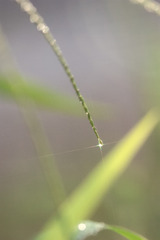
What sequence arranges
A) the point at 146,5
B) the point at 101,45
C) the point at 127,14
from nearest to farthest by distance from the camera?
the point at 146,5 < the point at 127,14 < the point at 101,45

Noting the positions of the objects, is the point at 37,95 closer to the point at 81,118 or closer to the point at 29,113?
the point at 29,113

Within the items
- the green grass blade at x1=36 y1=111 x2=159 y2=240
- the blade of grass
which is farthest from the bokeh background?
the blade of grass

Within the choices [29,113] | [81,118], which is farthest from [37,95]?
[81,118]

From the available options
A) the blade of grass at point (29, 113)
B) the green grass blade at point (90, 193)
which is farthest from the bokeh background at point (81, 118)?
the blade of grass at point (29, 113)

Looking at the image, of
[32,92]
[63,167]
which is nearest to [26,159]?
[63,167]

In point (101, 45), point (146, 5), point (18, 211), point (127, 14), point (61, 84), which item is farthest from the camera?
point (61, 84)

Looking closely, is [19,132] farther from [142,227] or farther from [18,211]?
[142,227]

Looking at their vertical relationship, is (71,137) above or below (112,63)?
below

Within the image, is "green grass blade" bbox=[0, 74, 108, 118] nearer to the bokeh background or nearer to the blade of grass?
the blade of grass
